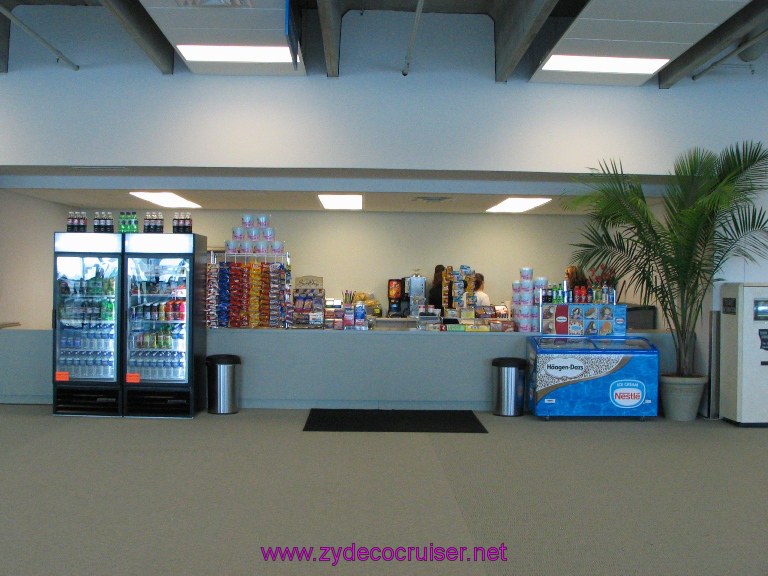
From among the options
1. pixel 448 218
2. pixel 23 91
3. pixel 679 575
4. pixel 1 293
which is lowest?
pixel 679 575

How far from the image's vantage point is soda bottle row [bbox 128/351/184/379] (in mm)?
7672

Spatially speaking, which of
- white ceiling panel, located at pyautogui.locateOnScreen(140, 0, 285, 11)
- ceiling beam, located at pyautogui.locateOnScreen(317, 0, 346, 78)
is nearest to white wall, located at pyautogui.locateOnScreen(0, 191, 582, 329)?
ceiling beam, located at pyautogui.locateOnScreen(317, 0, 346, 78)

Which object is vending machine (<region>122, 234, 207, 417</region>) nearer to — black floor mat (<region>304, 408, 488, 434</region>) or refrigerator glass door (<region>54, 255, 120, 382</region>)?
refrigerator glass door (<region>54, 255, 120, 382</region>)

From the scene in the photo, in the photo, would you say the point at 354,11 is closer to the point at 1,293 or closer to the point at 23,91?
the point at 23,91

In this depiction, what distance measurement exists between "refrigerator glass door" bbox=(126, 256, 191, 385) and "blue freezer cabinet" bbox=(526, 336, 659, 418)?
3.98m

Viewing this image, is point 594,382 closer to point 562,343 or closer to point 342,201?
point 562,343

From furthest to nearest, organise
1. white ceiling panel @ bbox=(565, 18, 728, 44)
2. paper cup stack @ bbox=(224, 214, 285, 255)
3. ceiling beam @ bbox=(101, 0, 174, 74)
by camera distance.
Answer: paper cup stack @ bbox=(224, 214, 285, 255) < ceiling beam @ bbox=(101, 0, 174, 74) < white ceiling panel @ bbox=(565, 18, 728, 44)

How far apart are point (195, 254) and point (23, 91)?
8.96 feet

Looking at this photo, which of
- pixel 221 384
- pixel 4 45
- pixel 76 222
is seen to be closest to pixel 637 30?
pixel 221 384

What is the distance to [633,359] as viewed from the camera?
24.8 ft

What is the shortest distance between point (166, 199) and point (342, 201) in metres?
2.44

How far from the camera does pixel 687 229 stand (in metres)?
7.21

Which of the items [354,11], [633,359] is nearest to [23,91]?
[354,11]

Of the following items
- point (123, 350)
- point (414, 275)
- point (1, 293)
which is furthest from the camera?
point (414, 275)
